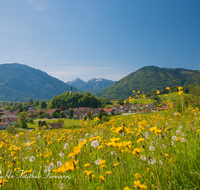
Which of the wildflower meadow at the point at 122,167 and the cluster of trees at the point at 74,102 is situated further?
the cluster of trees at the point at 74,102

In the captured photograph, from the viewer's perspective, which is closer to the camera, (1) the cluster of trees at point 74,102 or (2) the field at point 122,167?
(2) the field at point 122,167

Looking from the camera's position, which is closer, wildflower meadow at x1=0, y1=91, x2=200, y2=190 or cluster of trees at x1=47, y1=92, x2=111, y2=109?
wildflower meadow at x1=0, y1=91, x2=200, y2=190

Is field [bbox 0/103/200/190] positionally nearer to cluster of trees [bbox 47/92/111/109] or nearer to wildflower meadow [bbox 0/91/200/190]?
wildflower meadow [bbox 0/91/200/190]

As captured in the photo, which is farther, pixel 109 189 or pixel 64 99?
pixel 64 99

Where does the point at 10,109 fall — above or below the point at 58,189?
below

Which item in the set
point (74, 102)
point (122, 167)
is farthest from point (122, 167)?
point (74, 102)

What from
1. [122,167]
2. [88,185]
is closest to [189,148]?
[122,167]

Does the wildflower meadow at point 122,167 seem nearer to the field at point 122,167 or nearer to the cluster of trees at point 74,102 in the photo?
the field at point 122,167

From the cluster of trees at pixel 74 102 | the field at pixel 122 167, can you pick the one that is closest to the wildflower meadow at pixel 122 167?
the field at pixel 122 167

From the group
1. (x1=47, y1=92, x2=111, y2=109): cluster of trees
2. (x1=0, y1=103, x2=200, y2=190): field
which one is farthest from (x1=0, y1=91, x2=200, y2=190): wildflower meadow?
(x1=47, y1=92, x2=111, y2=109): cluster of trees

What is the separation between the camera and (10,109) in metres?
113

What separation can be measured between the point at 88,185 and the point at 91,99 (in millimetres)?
114379

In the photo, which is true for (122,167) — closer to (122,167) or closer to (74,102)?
(122,167)

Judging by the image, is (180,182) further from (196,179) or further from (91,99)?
(91,99)
